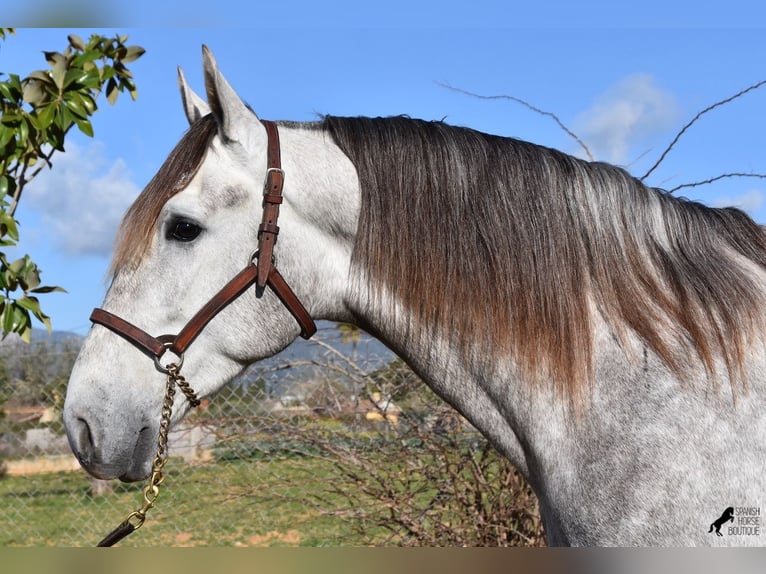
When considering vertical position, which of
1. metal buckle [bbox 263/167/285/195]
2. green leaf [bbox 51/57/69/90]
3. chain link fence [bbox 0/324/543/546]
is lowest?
chain link fence [bbox 0/324/543/546]

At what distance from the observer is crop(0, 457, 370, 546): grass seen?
498 cm

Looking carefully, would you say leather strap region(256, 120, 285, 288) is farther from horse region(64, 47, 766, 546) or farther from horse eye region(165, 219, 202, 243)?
horse eye region(165, 219, 202, 243)

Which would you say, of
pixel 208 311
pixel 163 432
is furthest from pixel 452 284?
pixel 163 432

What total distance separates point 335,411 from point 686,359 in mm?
3094

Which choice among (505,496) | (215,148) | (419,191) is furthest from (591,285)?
(505,496)

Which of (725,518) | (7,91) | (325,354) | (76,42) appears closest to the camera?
(725,518)

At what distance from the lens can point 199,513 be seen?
835 cm

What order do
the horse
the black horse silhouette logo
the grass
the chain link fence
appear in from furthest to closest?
the grass
the chain link fence
the horse
the black horse silhouette logo

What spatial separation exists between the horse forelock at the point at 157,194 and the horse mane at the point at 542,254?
0.46 metres

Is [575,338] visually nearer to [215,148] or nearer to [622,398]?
[622,398]

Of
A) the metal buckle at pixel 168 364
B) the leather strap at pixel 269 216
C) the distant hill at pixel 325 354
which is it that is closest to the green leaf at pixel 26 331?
the metal buckle at pixel 168 364

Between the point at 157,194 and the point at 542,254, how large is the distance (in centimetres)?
120

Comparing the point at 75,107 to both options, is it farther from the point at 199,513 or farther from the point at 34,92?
the point at 199,513

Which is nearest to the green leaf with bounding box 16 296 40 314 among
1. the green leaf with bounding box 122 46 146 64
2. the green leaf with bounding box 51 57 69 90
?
the green leaf with bounding box 51 57 69 90
